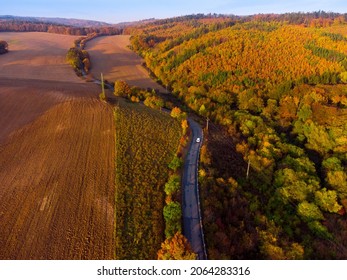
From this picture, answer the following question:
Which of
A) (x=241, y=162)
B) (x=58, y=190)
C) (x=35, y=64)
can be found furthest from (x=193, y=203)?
(x=35, y=64)

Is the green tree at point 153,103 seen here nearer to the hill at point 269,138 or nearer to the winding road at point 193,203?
the hill at point 269,138

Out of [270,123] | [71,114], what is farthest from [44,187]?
[270,123]

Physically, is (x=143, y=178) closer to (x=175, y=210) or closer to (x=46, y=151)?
(x=175, y=210)

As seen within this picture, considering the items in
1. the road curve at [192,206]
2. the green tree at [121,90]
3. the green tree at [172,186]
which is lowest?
the road curve at [192,206]

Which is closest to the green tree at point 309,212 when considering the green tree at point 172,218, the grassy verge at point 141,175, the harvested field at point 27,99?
the green tree at point 172,218

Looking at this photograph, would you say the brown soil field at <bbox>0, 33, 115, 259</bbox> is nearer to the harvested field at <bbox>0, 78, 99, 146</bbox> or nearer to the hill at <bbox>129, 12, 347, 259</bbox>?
the harvested field at <bbox>0, 78, 99, 146</bbox>

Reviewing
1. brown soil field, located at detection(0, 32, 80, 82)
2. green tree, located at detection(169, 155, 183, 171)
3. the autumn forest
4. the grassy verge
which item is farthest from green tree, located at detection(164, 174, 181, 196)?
brown soil field, located at detection(0, 32, 80, 82)
